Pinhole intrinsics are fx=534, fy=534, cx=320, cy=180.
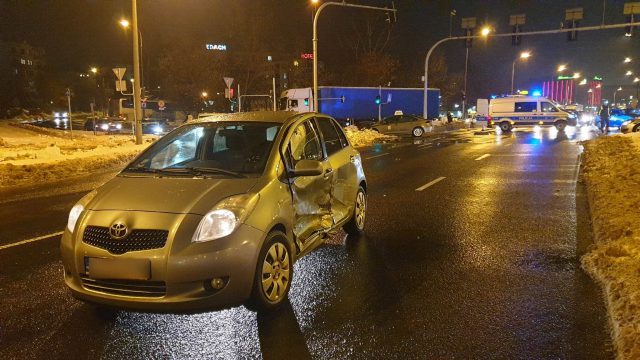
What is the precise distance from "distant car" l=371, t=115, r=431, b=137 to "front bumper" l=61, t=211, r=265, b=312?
29.8m

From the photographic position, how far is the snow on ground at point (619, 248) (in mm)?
3918

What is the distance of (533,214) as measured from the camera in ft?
28.4

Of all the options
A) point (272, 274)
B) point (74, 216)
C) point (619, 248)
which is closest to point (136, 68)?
point (74, 216)

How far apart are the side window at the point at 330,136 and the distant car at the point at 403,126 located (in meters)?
26.8

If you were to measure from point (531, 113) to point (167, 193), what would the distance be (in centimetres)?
3488

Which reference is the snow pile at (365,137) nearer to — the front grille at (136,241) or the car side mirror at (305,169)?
the car side mirror at (305,169)

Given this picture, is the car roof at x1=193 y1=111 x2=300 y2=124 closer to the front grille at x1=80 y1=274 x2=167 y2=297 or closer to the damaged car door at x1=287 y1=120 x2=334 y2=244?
the damaged car door at x1=287 y1=120 x2=334 y2=244

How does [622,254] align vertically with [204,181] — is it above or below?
below

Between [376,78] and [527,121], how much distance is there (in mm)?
29342

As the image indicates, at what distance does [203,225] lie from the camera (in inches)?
159

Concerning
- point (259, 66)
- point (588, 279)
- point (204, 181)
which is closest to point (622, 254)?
point (588, 279)

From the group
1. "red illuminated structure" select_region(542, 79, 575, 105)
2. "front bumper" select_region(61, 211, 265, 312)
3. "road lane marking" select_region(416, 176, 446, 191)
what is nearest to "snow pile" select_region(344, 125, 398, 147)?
"road lane marking" select_region(416, 176, 446, 191)

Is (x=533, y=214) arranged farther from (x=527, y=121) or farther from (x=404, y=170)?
(x=527, y=121)

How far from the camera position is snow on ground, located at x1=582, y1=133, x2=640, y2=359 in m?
3.92
